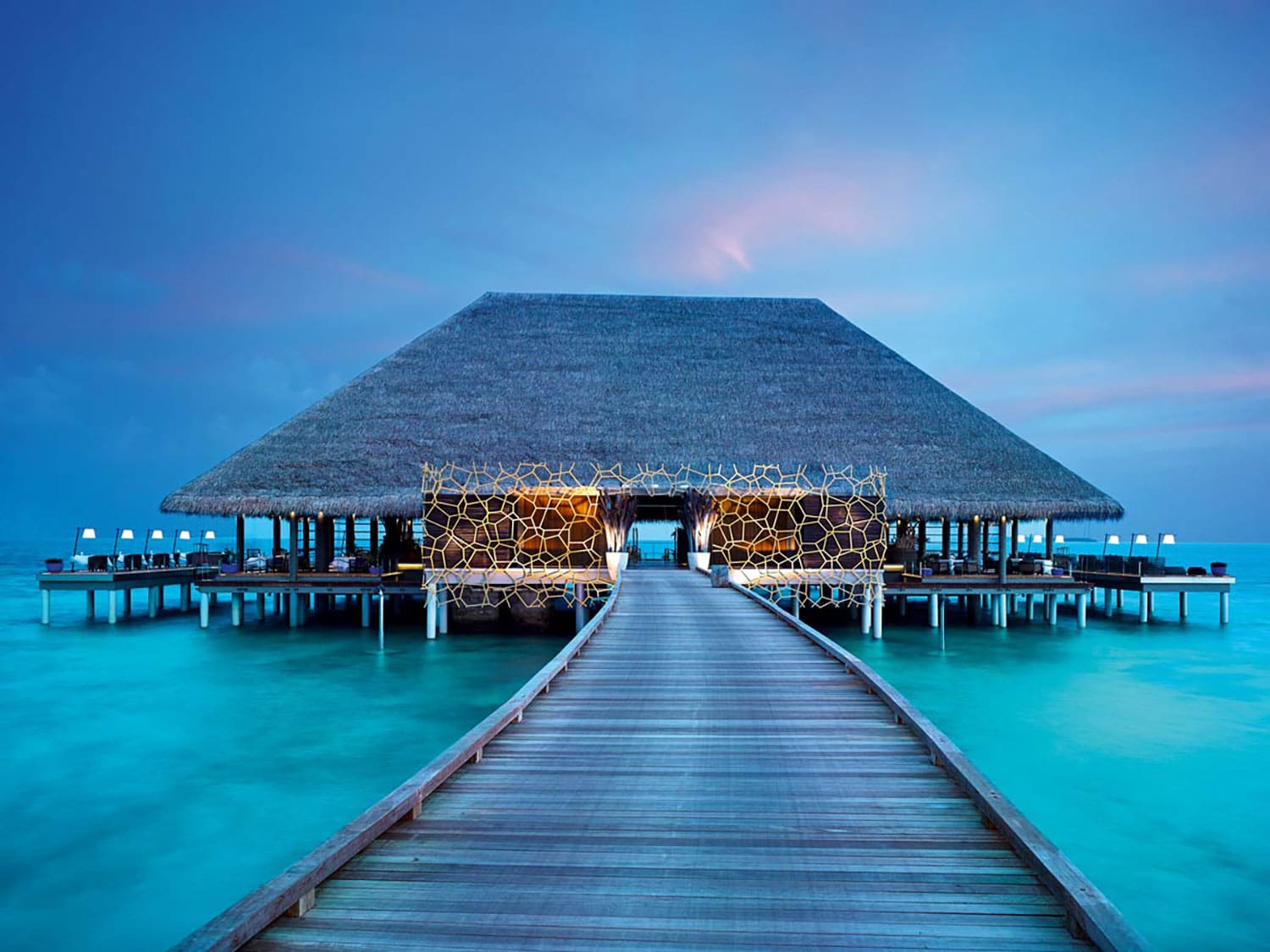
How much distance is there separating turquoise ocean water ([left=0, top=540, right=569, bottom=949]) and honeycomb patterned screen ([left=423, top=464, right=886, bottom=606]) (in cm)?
158

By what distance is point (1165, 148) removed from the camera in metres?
21.8

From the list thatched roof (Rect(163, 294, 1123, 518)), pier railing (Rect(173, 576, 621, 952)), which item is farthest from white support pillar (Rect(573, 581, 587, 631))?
pier railing (Rect(173, 576, 621, 952))

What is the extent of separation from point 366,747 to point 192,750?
84.7 inches

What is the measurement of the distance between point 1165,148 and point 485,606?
21556mm

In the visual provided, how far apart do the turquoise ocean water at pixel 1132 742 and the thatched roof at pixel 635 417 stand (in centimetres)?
317

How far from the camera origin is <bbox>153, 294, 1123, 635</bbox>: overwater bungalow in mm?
16578

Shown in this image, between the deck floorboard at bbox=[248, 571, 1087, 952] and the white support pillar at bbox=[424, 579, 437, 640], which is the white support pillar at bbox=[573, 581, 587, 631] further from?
the deck floorboard at bbox=[248, 571, 1087, 952]

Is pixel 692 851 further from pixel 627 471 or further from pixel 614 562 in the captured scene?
pixel 627 471

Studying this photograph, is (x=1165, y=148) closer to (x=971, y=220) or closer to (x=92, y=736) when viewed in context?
(x=971, y=220)

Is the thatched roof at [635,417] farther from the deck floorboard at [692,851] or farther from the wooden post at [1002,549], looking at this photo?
the deck floorboard at [692,851]

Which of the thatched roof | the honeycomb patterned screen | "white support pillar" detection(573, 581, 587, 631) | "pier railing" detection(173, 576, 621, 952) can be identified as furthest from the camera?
the thatched roof

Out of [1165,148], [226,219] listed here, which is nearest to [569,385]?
[1165,148]

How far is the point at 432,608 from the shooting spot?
55.4 feet

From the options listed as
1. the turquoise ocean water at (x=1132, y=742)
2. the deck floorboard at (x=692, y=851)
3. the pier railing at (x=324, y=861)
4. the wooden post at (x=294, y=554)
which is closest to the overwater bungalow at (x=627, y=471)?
the wooden post at (x=294, y=554)
